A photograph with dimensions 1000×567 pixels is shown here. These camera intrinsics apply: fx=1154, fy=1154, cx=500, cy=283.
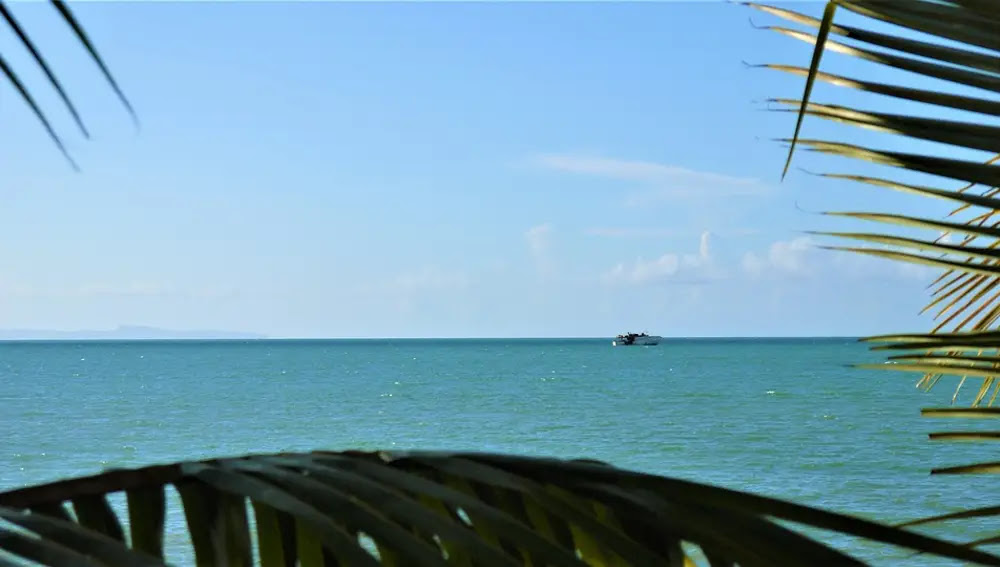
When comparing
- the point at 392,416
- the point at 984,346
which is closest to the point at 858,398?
the point at 392,416

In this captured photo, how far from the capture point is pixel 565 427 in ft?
112

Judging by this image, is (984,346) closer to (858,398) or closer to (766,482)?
(766,482)

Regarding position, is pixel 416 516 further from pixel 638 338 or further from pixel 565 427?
pixel 638 338

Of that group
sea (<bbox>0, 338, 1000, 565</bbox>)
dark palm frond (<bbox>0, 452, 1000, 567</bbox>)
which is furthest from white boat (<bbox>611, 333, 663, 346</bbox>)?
dark palm frond (<bbox>0, 452, 1000, 567</bbox>)

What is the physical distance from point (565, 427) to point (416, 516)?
33.8 metres

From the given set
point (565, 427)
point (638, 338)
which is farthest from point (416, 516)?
point (638, 338)

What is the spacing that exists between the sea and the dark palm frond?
12447 mm

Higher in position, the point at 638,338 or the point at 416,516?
the point at 638,338

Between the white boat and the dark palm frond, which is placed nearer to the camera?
the dark palm frond

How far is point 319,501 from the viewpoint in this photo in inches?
22.3

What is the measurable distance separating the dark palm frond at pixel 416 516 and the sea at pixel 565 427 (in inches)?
490

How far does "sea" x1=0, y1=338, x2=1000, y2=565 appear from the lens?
21.1 m

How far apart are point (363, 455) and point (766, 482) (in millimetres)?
21474

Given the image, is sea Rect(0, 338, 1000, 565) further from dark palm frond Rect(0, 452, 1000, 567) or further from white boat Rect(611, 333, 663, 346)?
white boat Rect(611, 333, 663, 346)
